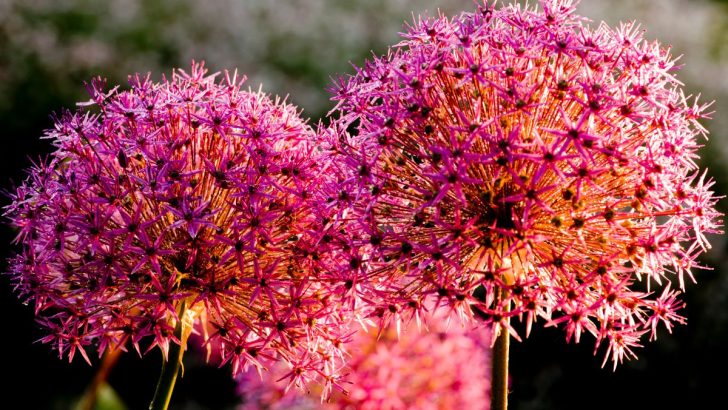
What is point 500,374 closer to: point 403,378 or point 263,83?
point 403,378

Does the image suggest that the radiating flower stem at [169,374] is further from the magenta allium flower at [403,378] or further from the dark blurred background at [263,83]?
the dark blurred background at [263,83]

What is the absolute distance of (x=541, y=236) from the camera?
4.50 ft

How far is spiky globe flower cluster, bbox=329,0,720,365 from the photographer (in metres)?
1.39

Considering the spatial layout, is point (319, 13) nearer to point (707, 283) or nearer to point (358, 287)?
point (707, 283)

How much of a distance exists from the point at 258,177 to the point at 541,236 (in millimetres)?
593

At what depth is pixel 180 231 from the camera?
157cm

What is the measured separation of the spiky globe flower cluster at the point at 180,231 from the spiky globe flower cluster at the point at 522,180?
0.46ft

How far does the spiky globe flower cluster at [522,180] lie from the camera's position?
1.39m

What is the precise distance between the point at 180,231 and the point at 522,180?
709 millimetres

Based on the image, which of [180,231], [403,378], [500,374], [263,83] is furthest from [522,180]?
[263,83]

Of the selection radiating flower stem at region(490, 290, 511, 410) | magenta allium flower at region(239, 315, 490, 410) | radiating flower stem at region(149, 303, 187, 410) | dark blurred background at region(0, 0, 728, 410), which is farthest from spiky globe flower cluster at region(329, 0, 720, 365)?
dark blurred background at region(0, 0, 728, 410)

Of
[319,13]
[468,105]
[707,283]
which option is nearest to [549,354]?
[707,283]

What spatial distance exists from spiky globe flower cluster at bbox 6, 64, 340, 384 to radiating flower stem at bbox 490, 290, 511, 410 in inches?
14.5

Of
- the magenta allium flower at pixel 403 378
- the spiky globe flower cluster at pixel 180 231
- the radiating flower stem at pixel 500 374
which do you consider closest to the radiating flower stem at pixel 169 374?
the spiky globe flower cluster at pixel 180 231
